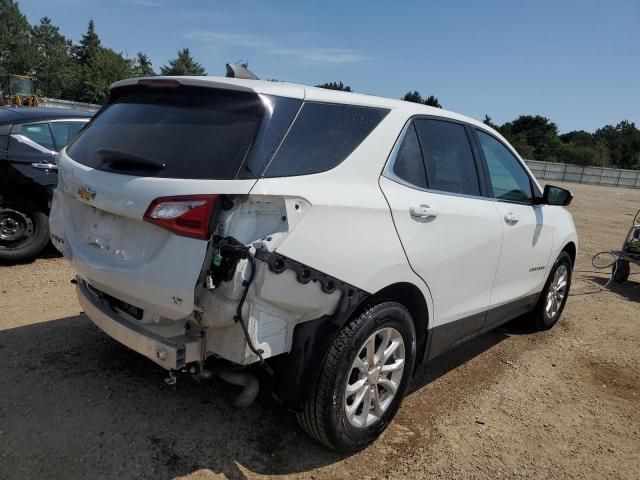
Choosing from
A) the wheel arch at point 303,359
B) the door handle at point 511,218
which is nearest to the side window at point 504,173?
the door handle at point 511,218

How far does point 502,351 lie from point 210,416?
2.76 m

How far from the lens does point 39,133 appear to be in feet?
19.1

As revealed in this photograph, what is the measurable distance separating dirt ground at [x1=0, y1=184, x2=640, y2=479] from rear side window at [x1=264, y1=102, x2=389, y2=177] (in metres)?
1.54

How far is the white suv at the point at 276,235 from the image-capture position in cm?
224

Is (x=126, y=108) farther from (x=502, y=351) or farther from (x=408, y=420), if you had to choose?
(x=502, y=351)

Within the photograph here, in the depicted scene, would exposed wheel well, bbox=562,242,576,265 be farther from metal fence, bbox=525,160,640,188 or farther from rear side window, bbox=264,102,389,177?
metal fence, bbox=525,160,640,188

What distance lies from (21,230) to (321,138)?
14.8 ft

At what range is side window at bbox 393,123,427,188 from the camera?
293cm

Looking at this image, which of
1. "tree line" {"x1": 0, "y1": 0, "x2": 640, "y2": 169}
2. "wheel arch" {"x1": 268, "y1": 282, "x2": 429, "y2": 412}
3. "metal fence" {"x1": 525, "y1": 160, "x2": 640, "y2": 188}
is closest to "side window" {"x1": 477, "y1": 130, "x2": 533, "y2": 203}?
"wheel arch" {"x1": 268, "y1": 282, "x2": 429, "y2": 412}

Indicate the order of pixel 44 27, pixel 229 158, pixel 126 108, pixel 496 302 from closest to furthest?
pixel 229 158
pixel 126 108
pixel 496 302
pixel 44 27

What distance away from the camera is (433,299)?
3146mm

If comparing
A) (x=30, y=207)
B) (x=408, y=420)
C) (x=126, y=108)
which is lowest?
(x=408, y=420)

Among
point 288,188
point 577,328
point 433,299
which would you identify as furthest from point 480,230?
point 577,328

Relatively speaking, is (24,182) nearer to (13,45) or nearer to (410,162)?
(410,162)
